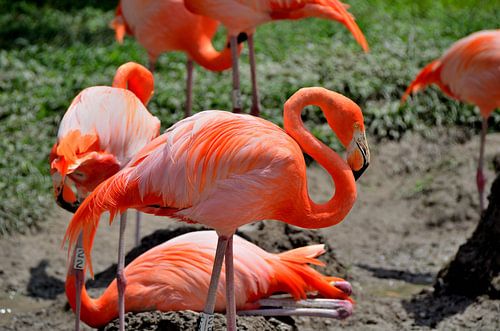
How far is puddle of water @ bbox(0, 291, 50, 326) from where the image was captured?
525 centimetres

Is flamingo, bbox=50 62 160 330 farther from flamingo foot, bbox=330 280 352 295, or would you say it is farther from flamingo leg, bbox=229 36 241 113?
flamingo leg, bbox=229 36 241 113

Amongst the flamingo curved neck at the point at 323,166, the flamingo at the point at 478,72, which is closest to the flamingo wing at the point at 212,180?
the flamingo curved neck at the point at 323,166

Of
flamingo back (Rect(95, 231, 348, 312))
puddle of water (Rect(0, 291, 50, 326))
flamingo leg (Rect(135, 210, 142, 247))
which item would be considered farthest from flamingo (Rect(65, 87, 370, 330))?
flamingo leg (Rect(135, 210, 142, 247))

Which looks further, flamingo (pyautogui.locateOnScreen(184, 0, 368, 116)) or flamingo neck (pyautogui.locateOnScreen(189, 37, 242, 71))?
flamingo neck (pyautogui.locateOnScreen(189, 37, 242, 71))

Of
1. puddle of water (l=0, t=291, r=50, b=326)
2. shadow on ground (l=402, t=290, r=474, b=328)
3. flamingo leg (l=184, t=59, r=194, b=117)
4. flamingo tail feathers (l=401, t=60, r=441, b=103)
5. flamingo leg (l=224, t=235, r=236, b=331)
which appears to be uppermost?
flamingo tail feathers (l=401, t=60, r=441, b=103)

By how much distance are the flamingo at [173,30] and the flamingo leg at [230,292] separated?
2.45 m

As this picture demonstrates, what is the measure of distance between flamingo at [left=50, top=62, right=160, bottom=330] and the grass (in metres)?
1.78

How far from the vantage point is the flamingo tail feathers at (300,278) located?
4371 mm

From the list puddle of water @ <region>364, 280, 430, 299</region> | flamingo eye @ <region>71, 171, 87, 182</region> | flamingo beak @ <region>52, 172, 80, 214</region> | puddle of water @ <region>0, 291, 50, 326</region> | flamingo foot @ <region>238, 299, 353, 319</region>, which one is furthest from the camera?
puddle of water @ <region>364, 280, 430, 299</region>

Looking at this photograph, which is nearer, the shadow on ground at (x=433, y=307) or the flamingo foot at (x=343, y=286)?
the flamingo foot at (x=343, y=286)

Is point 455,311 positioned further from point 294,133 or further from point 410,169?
point 410,169

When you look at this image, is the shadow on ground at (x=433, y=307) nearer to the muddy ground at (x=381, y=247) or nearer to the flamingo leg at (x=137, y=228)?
the muddy ground at (x=381, y=247)

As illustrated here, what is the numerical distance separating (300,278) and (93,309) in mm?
943

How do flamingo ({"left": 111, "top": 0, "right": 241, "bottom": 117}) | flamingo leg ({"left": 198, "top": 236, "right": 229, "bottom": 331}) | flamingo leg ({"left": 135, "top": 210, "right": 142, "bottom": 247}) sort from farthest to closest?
flamingo ({"left": 111, "top": 0, "right": 241, "bottom": 117}), flamingo leg ({"left": 135, "top": 210, "right": 142, "bottom": 247}), flamingo leg ({"left": 198, "top": 236, "right": 229, "bottom": 331})
